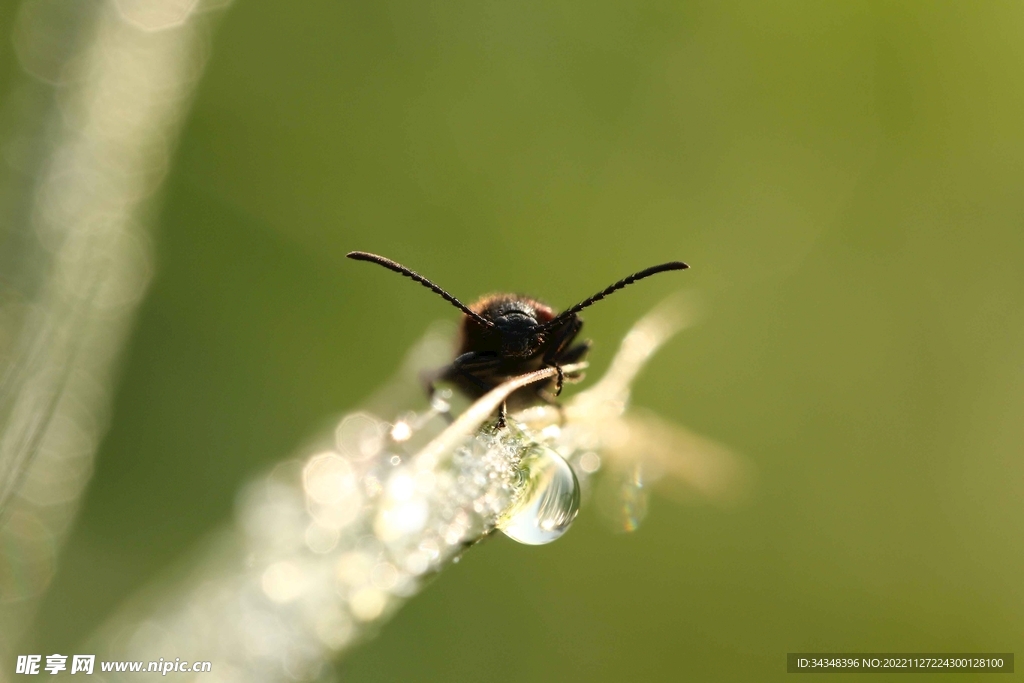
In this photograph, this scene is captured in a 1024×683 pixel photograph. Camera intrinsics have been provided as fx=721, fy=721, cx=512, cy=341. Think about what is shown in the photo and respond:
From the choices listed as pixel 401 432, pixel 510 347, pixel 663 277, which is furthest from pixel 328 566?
pixel 663 277

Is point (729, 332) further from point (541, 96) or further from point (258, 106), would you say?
point (258, 106)

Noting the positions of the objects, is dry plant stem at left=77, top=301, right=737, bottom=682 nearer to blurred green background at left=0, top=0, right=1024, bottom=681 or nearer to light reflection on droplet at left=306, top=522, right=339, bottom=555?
light reflection on droplet at left=306, top=522, right=339, bottom=555

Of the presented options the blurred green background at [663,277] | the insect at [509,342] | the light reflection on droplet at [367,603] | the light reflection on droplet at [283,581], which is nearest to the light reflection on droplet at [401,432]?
the insect at [509,342]

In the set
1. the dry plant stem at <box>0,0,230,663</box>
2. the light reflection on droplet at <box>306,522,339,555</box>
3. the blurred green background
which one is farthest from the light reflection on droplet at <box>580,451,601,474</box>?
the blurred green background

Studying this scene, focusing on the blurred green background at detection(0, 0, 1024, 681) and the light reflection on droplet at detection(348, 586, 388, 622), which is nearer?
the light reflection on droplet at detection(348, 586, 388, 622)

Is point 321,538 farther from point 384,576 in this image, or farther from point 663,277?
point 663,277

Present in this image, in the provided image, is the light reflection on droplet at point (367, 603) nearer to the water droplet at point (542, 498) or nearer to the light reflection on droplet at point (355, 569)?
the light reflection on droplet at point (355, 569)
